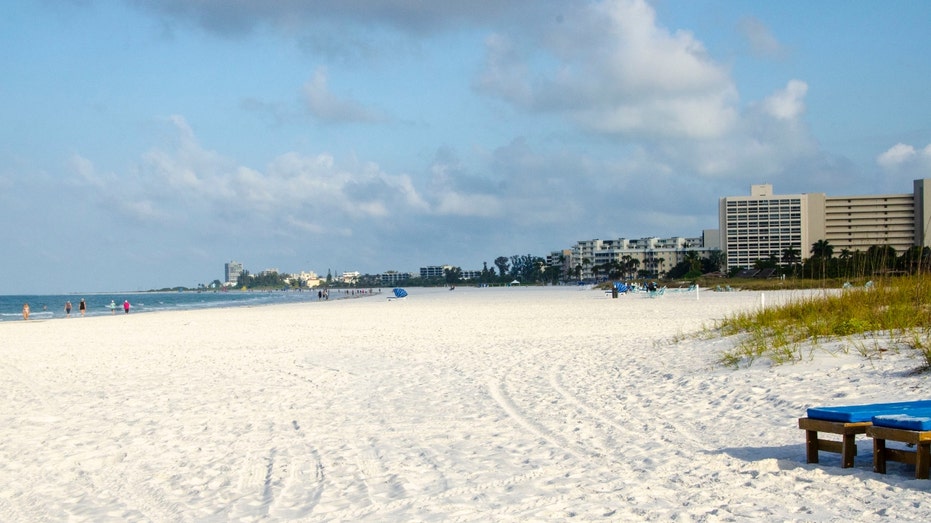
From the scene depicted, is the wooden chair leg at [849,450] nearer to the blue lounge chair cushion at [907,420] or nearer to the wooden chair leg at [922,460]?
the blue lounge chair cushion at [907,420]

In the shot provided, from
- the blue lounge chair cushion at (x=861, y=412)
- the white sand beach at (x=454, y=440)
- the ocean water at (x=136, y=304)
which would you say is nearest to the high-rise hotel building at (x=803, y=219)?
the ocean water at (x=136, y=304)

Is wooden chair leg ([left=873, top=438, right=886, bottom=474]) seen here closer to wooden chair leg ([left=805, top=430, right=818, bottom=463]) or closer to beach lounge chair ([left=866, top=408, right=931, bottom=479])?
Result: beach lounge chair ([left=866, top=408, right=931, bottom=479])

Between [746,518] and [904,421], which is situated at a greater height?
[904,421]

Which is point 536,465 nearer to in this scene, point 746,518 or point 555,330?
point 746,518

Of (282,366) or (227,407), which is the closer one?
(227,407)

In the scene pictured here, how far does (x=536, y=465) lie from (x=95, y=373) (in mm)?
9577

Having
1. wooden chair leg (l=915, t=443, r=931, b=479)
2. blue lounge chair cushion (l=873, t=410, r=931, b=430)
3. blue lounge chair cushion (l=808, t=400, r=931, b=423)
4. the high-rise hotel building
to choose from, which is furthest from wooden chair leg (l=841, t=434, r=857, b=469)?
the high-rise hotel building

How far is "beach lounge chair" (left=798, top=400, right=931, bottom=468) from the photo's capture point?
4.65 meters

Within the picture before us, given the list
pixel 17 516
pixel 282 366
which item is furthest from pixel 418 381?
pixel 17 516

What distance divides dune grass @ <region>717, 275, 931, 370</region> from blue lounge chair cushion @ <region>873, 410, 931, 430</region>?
12.2ft

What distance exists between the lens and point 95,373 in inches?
487

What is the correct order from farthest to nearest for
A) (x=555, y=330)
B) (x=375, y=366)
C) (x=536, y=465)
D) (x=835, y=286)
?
1. (x=555, y=330)
2. (x=835, y=286)
3. (x=375, y=366)
4. (x=536, y=465)

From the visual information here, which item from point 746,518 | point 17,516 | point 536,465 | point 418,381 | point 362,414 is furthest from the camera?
point 418,381

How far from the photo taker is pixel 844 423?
4.68m
